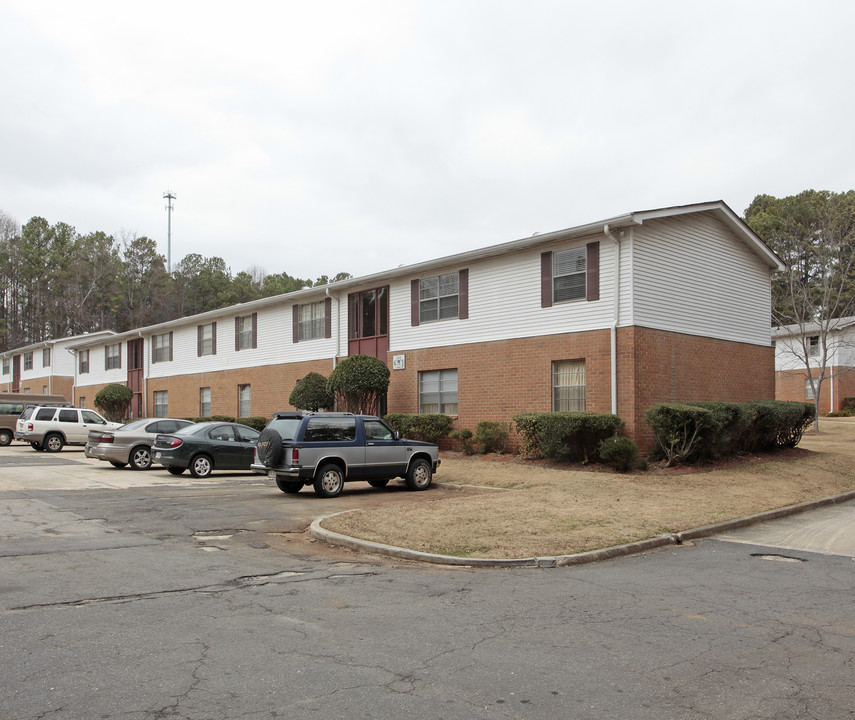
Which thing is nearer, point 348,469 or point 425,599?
point 425,599

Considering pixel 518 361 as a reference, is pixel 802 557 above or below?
below

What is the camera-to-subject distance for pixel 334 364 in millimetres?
26984

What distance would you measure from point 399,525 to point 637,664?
5566 millimetres

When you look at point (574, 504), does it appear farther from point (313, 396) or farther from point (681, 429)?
point (313, 396)

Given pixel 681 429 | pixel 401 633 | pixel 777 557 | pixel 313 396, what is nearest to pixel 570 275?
pixel 681 429

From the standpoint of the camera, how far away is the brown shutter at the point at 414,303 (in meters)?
24.0

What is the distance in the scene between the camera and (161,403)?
1532 inches

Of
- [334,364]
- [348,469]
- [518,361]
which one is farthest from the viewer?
[334,364]

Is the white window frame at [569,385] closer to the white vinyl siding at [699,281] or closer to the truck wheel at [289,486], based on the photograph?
the white vinyl siding at [699,281]

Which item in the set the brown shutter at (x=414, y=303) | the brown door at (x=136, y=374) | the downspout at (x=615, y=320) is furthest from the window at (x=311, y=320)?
the brown door at (x=136, y=374)

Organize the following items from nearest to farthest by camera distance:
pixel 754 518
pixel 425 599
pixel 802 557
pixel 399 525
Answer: pixel 425 599
pixel 802 557
pixel 399 525
pixel 754 518

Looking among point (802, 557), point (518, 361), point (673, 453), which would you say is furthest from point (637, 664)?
point (518, 361)

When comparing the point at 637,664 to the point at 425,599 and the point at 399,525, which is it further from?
the point at 399,525

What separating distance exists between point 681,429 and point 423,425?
7983 mm
